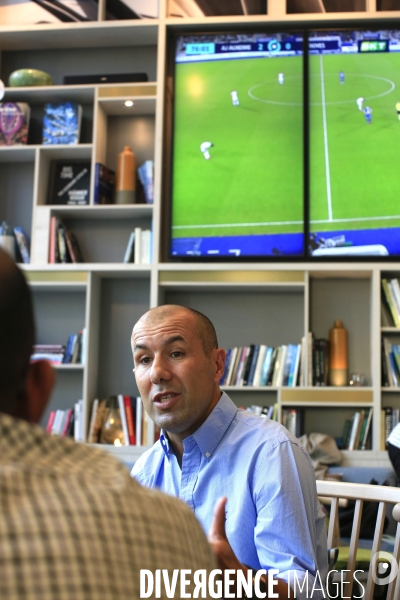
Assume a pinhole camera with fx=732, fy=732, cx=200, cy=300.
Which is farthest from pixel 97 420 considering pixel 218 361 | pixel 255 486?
pixel 255 486

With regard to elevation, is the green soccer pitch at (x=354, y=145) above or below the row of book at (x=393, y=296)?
above

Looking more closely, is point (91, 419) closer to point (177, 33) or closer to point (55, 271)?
point (55, 271)

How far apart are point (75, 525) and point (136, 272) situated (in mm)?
4157

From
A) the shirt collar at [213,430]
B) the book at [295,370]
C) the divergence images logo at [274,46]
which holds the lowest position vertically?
the shirt collar at [213,430]

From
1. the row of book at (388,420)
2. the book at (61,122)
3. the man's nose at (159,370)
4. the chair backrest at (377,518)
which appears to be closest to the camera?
the chair backrest at (377,518)

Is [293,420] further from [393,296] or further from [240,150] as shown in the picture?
[240,150]

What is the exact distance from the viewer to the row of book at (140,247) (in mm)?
4668

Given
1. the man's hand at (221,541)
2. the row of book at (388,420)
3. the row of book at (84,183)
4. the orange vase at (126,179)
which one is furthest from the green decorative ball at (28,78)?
the man's hand at (221,541)

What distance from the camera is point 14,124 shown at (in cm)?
491

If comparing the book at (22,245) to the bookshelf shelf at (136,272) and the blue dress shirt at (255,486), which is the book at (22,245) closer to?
the bookshelf shelf at (136,272)

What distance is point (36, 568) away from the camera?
0.52 metres

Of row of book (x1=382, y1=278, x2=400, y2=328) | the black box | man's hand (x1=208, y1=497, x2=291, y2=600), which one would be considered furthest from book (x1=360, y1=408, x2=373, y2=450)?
man's hand (x1=208, y1=497, x2=291, y2=600)

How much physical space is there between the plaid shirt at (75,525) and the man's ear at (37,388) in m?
0.08

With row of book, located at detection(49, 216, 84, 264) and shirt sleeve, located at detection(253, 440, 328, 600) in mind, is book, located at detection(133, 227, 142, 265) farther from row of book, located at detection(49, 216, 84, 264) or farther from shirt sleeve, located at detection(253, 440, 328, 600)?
shirt sleeve, located at detection(253, 440, 328, 600)
